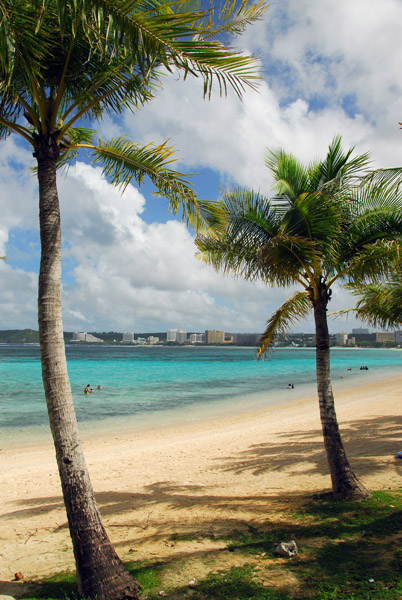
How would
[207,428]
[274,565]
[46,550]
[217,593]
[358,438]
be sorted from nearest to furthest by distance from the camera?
[217,593] < [274,565] < [46,550] < [358,438] < [207,428]

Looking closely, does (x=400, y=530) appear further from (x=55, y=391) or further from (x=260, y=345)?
(x=55, y=391)

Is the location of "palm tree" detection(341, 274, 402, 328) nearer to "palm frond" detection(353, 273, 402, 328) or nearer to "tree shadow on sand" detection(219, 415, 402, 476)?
"palm frond" detection(353, 273, 402, 328)

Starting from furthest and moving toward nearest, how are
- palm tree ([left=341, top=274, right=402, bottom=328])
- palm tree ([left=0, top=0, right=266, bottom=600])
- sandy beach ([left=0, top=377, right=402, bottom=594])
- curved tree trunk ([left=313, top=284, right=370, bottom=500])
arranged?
palm tree ([left=341, top=274, right=402, bottom=328]) < curved tree trunk ([left=313, top=284, right=370, bottom=500]) < sandy beach ([left=0, top=377, right=402, bottom=594]) < palm tree ([left=0, top=0, right=266, bottom=600])

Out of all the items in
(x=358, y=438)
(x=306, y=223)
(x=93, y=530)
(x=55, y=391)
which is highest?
(x=306, y=223)

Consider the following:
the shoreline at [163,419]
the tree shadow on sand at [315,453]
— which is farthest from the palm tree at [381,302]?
the shoreline at [163,419]

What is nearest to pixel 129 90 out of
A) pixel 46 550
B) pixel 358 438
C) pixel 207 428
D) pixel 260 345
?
pixel 260 345

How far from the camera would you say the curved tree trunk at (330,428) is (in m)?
6.21

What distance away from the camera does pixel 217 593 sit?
149 inches

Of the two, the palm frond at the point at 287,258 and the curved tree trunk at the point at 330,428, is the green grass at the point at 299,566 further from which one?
the palm frond at the point at 287,258

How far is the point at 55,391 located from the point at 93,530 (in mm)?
1362

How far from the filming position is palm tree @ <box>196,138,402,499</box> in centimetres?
587

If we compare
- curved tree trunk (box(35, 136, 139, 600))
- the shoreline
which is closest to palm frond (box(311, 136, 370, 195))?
curved tree trunk (box(35, 136, 139, 600))

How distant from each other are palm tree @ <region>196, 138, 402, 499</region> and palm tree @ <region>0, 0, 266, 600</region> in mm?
2126

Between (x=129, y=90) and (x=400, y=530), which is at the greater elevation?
(x=129, y=90)
